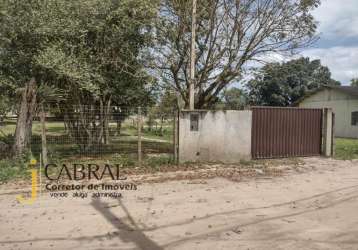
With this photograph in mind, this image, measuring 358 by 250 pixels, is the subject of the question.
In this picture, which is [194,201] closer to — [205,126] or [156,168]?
[156,168]

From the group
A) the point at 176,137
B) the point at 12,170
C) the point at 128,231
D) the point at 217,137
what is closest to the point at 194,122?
A: the point at 176,137

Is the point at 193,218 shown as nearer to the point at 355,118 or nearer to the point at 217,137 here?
the point at 217,137

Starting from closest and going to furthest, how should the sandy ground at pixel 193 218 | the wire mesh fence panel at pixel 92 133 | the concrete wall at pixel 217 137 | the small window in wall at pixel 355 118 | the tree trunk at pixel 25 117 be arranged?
the sandy ground at pixel 193 218 → the tree trunk at pixel 25 117 → the concrete wall at pixel 217 137 → the wire mesh fence panel at pixel 92 133 → the small window in wall at pixel 355 118

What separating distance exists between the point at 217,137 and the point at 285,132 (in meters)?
2.82

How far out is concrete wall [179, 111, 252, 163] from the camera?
35.8ft

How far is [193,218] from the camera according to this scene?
5.77 m

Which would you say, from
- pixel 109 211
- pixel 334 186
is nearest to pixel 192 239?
pixel 109 211

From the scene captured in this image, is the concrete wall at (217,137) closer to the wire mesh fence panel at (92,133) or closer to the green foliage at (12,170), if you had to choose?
the wire mesh fence panel at (92,133)

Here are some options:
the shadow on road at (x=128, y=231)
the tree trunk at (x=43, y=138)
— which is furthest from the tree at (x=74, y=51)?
the shadow on road at (x=128, y=231)

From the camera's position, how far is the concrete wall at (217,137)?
429 inches

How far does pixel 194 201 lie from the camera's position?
22.5ft

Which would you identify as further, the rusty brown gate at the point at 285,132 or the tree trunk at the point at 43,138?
the rusty brown gate at the point at 285,132

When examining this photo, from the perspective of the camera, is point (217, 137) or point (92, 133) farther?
point (92, 133)

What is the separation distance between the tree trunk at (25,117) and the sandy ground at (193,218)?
100 inches
